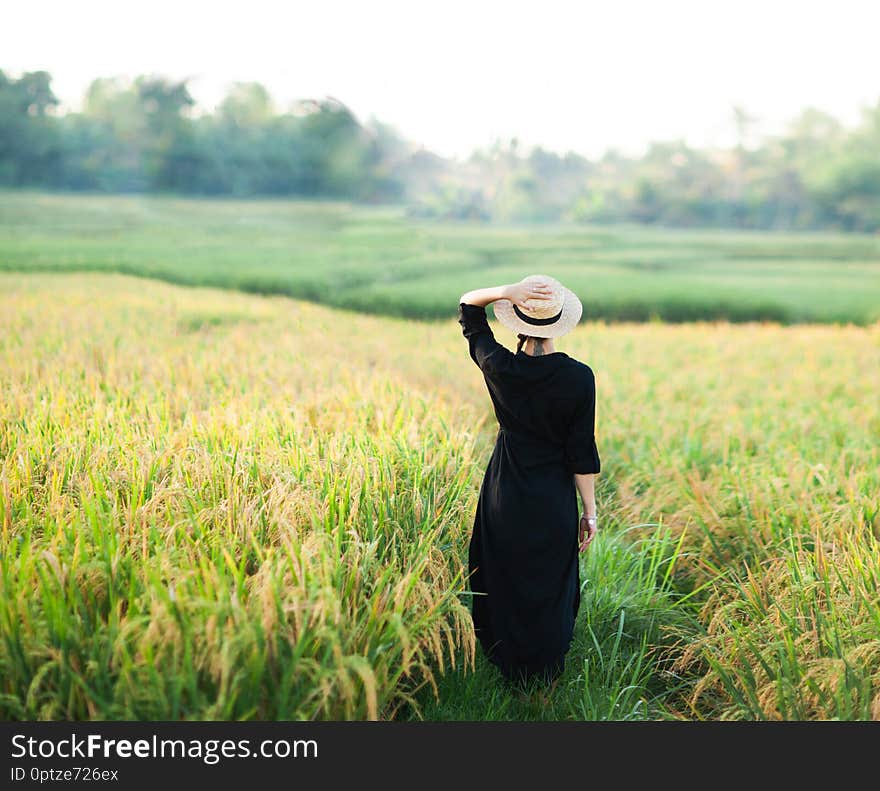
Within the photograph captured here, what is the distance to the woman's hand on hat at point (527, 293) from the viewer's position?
1.85 meters

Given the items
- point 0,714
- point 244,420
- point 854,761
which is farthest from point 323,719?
point 244,420

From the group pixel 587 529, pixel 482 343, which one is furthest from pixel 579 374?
pixel 587 529

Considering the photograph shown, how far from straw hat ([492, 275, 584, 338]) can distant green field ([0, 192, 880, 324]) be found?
21.8ft

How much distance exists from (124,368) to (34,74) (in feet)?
15.3

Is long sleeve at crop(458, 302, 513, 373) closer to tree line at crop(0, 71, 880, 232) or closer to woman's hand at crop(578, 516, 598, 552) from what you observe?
woman's hand at crop(578, 516, 598, 552)

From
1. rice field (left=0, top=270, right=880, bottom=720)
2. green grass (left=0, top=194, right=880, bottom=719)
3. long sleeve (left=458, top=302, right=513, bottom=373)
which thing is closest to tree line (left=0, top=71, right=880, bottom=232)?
green grass (left=0, top=194, right=880, bottom=719)

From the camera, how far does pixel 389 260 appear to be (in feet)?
31.0

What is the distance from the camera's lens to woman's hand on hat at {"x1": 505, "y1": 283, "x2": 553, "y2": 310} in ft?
6.06

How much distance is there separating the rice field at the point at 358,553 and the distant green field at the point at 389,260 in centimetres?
365

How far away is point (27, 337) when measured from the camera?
5.30 m

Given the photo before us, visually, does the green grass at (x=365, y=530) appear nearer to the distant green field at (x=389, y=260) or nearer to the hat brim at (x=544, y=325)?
the hat brim at (x=544, y=325)

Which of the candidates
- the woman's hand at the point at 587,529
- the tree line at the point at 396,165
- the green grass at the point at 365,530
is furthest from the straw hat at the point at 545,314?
the tree line at the point at 396,165

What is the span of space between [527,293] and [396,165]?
8.15 m

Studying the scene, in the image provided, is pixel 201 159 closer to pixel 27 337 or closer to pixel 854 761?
pixel 27 337
